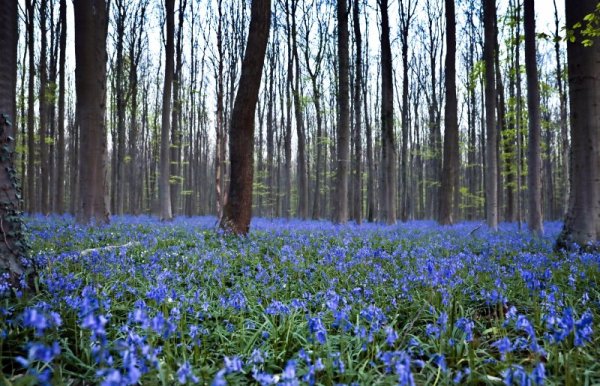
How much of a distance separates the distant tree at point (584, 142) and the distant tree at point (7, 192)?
830 centimetres

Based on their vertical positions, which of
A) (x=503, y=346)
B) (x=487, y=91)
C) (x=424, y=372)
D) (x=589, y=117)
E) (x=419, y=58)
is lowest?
(x=424, y=372)

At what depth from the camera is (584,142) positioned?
6.71m

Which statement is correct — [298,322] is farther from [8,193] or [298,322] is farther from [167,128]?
[167,128]

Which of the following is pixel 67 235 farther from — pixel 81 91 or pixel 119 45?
pixel 119 45

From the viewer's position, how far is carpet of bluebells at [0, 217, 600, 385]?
1985mm

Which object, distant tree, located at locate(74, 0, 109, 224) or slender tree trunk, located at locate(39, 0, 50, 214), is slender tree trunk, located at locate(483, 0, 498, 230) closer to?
distant tree, located at locate(74, 0, 109, 224)

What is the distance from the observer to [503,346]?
192cm

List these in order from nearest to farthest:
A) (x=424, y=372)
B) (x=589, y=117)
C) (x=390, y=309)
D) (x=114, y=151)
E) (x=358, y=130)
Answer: (x=424, y=372) → (x=390, y=309) → (x=589, y=117) → (x=358, y=130) → (x=114, y=151)

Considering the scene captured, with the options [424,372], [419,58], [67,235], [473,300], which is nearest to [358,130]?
[419,58]

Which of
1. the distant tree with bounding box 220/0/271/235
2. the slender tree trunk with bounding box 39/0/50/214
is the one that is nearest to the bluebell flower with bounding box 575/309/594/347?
the distant tree with bounding box 220/0/271/235

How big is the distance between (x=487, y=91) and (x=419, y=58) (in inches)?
747

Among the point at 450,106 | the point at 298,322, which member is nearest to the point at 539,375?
the point at 298,322

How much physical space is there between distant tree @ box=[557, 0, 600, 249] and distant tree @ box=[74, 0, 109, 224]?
10.8 m

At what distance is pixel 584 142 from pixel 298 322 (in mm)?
6622
